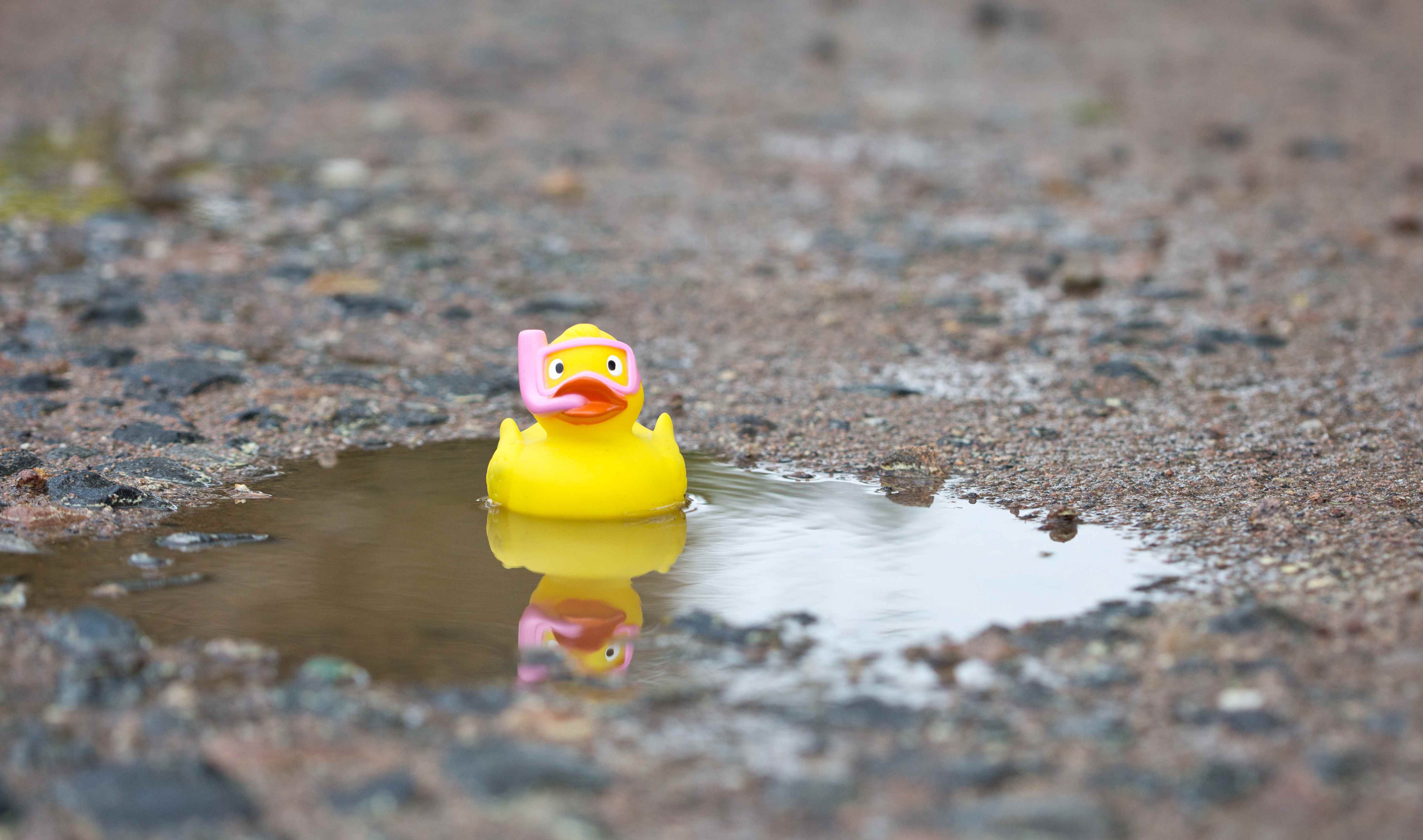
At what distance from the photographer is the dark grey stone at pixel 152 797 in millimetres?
2260

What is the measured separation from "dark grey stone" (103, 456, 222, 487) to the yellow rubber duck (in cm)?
87

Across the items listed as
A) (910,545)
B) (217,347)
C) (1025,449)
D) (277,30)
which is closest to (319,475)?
(217,347)

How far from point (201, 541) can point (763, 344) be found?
258 cm

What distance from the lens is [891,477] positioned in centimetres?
409

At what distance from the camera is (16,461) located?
3.91m

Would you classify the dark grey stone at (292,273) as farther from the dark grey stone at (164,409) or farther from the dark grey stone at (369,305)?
the dark grey stone at (164,409)

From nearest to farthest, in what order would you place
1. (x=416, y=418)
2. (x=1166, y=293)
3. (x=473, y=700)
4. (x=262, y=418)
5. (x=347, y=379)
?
1. (x=473, y=700)
2. (x=262, y=418)
3. (x=416, y=418)
4. (x=347, y=379)
5. (x=1166, y=293)

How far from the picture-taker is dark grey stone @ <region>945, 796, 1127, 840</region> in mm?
2227

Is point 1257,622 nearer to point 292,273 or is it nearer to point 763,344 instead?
point 763,344

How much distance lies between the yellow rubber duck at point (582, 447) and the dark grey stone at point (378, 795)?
1383mm

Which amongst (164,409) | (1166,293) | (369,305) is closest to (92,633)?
(164,409)

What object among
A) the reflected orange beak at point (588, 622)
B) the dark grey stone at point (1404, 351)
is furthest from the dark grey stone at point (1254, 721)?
the dark grey stone at point (1404, 351)

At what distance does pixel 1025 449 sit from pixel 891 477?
51 centimetres

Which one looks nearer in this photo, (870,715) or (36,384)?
(870,715)
